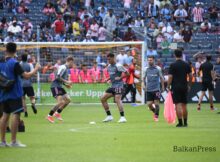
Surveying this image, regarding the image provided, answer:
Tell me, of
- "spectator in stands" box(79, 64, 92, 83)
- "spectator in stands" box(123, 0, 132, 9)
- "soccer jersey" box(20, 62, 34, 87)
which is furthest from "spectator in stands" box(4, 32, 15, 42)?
"soccer jersey" box(20, 62, 34, 87)

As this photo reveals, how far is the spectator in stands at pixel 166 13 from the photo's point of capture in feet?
143

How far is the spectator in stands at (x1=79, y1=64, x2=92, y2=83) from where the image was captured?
116 feet

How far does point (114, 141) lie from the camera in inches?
639

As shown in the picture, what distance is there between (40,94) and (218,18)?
46.2ft

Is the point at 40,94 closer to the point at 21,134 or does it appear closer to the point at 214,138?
the point at 21,134

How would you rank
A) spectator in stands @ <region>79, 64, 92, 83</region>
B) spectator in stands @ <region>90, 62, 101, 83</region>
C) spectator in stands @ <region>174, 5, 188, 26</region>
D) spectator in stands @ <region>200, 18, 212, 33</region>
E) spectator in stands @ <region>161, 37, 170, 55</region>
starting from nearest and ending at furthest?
1. spectator in stands @ <region>79, 64, 92, 83</region>
2. spectator in stands @ <region>90, 62, 101, 83</region>
3. spectator in stands @ <region>161, 37, 170, 55</region>
4. spectator in stands @ <region>200, 18, 212, 33</region>
5. spectator in stands @ <region>174, 5, 188, 26</region>

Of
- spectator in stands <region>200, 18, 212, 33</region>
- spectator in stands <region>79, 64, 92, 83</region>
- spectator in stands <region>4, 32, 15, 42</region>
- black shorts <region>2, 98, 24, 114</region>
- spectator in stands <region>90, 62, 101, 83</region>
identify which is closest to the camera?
black shorts <region>2, 98, 24, 114</region>

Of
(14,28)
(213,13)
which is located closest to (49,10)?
(14,28)

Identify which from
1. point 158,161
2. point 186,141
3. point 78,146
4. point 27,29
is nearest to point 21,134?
point 78,146

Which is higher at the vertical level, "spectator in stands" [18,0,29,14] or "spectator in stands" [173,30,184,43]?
"spectator in stands" [18,0,29,14]

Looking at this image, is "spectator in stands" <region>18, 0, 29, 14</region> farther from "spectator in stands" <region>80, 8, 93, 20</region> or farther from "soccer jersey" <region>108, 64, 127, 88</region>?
"soccer jersey" <region>108, 64, 127, 88</region>

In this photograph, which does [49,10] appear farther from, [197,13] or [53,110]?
[53,110]

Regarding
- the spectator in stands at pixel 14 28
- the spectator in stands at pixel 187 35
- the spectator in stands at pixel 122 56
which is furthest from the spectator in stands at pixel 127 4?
the spectator in stands at pixel 122 56

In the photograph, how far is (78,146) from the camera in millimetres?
15219
